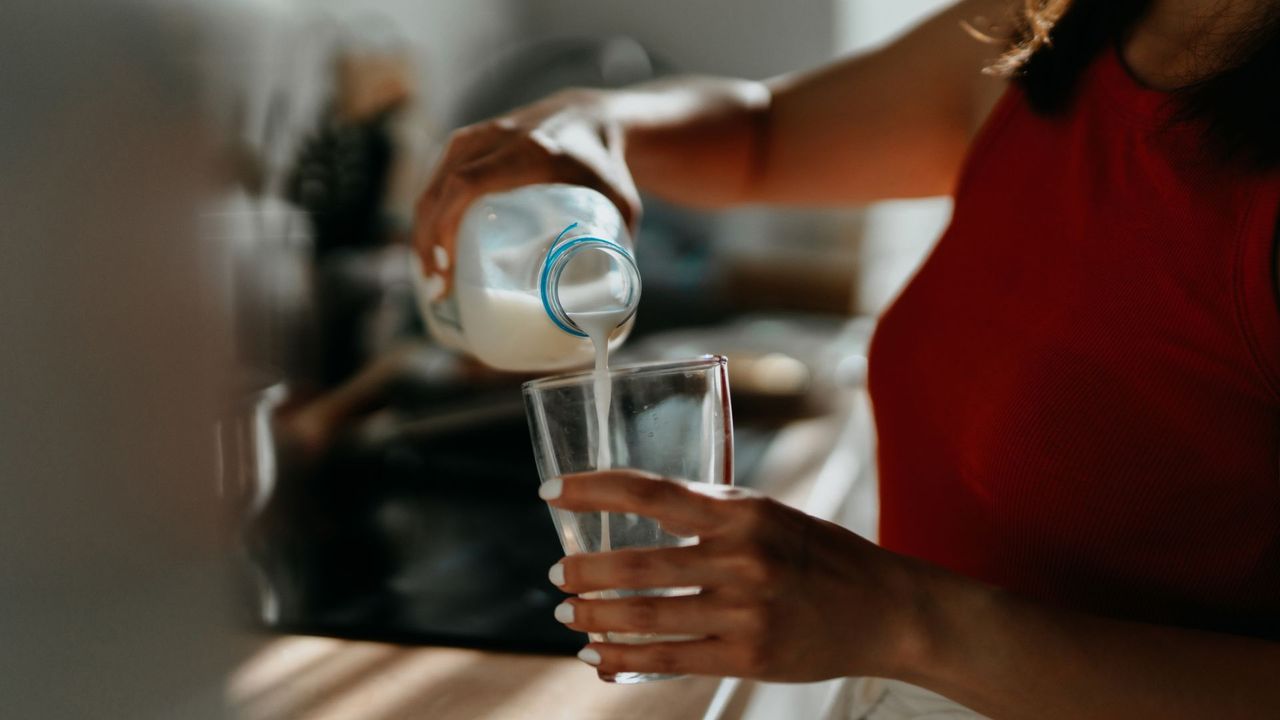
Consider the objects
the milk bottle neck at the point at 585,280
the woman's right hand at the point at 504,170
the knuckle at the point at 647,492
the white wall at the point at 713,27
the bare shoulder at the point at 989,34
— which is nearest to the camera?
the knuckle at the point at 647,492

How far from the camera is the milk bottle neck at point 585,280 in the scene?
490 mm

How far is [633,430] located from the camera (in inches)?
18.4

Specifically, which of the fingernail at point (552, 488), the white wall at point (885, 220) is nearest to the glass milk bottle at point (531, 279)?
the fingernail at point (552, 488)

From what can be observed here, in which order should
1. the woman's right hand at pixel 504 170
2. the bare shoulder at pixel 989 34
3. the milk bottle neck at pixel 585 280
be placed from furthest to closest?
1. the bare shoulder at pixel 989 34
2. the woman's right hand at pixel 504 170
3. the milk bottle neck at pixel 585 280

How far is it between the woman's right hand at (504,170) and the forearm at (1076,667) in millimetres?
300

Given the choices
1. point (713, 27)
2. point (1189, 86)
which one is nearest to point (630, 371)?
point (1189, 86)

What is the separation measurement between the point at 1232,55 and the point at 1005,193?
158mm

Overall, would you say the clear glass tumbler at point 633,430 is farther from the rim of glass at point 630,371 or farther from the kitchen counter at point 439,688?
the kitchen counter at point 439,688

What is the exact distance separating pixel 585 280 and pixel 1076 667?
295mm

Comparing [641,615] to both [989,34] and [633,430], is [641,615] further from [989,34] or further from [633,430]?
[989,34]

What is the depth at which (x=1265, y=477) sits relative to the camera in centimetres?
52

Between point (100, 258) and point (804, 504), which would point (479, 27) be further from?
point (100, 258)

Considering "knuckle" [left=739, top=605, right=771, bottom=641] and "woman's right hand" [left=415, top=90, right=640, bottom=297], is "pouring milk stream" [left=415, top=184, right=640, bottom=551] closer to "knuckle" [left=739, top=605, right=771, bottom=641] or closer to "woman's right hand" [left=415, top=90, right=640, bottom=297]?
"woman's right hand" [left=415, top=90, right=640, bottom=297]

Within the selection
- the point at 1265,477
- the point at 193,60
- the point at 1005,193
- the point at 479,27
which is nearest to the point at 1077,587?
the point at 1265,477
